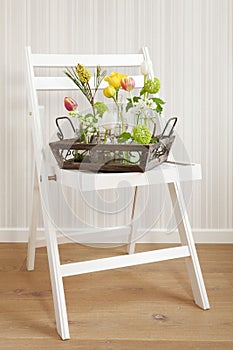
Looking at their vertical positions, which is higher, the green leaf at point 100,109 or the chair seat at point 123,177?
the green leaf at point 100,109

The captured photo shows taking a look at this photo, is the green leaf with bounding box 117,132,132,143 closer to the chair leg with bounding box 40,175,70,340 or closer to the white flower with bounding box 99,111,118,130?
the white flower with bounding box 99,111,118,130

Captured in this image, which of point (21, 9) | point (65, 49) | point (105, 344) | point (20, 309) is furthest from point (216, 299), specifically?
point (21, 9)

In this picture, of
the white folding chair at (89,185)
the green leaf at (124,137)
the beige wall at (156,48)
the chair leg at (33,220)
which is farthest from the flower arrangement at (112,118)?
the beige wall at (156,48)

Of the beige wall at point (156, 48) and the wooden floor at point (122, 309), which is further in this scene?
the beige wall at point (156, 48)

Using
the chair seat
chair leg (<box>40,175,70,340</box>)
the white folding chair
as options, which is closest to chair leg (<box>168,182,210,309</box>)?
the white folding chair

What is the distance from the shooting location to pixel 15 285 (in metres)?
1.91

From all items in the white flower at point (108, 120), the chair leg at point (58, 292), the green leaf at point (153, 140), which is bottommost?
the chair leg at point (58, 292)

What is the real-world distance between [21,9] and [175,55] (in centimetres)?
70

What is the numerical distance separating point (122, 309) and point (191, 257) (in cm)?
27

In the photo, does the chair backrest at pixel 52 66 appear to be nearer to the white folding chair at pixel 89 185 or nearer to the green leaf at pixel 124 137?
the white folding chair at pixel 89 185

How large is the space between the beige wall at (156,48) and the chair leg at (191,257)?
72 cm

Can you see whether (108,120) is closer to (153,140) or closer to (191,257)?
(153,140)

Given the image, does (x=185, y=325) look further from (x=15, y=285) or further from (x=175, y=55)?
(x=175, y=55)

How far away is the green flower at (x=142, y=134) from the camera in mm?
1546
